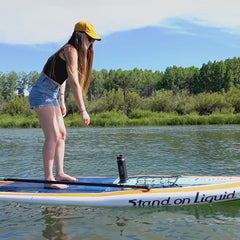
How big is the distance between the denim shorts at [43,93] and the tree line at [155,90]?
4891 cm

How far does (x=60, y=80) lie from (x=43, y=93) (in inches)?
12.9

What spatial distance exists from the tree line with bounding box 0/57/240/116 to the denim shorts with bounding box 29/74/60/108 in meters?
48.9

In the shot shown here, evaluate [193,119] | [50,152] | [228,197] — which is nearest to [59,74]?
[50,152]

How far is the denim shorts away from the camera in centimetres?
562

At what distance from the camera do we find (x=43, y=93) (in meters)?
5.62

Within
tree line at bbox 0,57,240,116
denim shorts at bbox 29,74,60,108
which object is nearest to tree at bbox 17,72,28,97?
tree line at bbox 0,57,240,116

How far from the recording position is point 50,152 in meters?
5.72

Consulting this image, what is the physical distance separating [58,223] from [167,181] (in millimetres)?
2058

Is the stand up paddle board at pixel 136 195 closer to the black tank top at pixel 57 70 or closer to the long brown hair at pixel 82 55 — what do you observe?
the long brown hair at pixel 82 55

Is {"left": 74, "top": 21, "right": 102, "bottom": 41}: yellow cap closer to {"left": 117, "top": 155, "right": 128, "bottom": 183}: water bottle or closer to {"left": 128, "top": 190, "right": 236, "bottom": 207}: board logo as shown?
{"left": 117, "top": 155, "right": 128, "bottom": 183}: water bottle

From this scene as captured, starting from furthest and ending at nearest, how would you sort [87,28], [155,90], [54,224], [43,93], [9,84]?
[9,84]
[155,90]
[43,93]
[87,28]
[54,224]

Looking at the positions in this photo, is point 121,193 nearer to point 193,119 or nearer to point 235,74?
point 193,119

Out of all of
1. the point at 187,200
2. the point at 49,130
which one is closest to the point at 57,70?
the point at 49,130

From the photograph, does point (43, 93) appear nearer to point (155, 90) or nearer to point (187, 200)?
point (187, 200)
